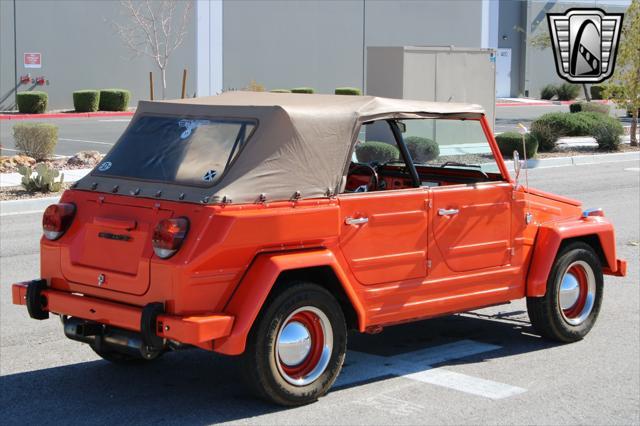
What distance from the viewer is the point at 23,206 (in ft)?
53.6

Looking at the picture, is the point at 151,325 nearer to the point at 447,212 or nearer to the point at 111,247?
the point at 111,247

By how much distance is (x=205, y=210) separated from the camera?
233 inches

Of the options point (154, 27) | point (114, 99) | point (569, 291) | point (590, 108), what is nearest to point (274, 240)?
point (569, 291)

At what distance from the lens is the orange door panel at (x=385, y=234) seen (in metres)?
6.52

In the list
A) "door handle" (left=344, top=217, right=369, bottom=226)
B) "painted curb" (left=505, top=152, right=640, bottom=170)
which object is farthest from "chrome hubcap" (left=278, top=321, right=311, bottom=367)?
"painted curb" (left=505, top=152, right=640, bottom=170)

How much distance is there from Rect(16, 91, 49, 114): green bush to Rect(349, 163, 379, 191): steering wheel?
30555 millimetres

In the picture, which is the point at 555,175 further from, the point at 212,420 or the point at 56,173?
the point at 212,420

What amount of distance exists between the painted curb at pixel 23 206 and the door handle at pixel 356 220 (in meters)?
10.7

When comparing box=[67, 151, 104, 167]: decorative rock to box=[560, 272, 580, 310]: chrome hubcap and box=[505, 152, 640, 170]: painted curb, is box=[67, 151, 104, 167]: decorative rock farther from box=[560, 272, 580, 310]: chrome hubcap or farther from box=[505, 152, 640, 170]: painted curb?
box=[560, 272, 580, 310]: chrome hubcap

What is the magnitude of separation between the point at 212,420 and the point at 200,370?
1.13 meters

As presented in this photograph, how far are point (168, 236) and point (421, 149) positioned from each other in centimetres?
321

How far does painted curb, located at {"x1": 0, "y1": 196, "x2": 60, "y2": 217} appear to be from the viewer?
53.0 feet

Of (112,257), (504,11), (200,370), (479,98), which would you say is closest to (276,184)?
(112,257)

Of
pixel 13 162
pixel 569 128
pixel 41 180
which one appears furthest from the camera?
pixel 569 128
